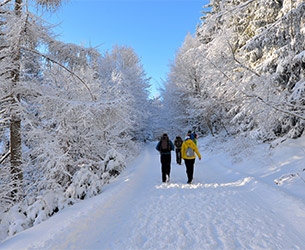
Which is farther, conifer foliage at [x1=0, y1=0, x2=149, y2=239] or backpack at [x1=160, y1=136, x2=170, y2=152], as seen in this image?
backpack at [x1=160, y1=136, x2=170, y2=152]

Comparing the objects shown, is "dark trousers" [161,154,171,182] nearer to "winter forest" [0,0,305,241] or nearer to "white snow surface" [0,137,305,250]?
"white snow surface" [0,137,305,250]

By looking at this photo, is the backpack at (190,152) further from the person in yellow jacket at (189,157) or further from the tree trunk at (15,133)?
the tree trunk at (15,133)

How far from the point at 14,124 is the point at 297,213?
7575 millimetres

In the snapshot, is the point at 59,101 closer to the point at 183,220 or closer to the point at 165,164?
the point at 165,164

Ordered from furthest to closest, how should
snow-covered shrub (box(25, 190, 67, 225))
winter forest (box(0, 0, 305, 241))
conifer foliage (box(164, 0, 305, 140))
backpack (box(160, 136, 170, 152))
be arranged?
backpack (box(160, 136, 170, 152))
conifer foliage (box(164, 0, 305, 140))
winter forest (box(0, 0, 305, 241))
snow-covered shrub (box(25, 190, 67, 225))

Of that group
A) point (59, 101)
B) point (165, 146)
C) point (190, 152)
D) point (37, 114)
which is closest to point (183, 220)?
point (190, 152)

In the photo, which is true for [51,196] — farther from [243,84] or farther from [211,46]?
[211,46]

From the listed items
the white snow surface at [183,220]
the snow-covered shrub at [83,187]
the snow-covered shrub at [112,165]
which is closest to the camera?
the white snow surface at [183,220]

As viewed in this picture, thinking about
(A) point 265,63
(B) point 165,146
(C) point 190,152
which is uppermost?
(A) point 265,63

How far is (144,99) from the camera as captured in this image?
1033 inches

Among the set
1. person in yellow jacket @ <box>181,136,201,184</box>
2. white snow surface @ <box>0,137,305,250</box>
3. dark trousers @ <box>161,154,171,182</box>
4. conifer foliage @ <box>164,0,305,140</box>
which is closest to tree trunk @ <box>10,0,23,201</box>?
white snow surface @ <box>0,137,305,250</box>

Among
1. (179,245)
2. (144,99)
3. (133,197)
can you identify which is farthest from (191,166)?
(144,99)

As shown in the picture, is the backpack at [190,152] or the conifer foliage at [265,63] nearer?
the conifer foliage at [265,63]

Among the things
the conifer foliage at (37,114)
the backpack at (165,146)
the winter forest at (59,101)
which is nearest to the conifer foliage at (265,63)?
the winter forest at (59,101)
